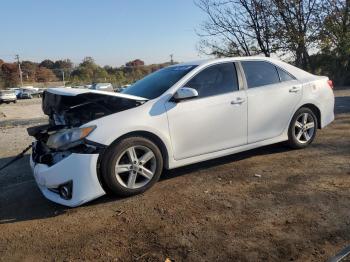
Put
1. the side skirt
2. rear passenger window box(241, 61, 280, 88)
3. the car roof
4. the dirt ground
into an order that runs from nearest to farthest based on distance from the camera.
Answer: the dirt ground
the side skirt
the car roof
rear passenger window box(241, 61, 280, 88)

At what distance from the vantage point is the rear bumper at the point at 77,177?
13.6ft

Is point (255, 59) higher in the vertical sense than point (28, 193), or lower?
higher

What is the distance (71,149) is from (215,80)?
85.1 inches

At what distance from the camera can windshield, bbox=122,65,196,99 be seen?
5121mm

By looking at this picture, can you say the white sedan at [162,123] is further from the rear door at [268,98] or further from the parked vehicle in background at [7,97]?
the parked vehicle in background at [7,97]

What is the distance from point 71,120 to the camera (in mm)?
4875

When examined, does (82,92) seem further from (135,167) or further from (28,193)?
(28,193)

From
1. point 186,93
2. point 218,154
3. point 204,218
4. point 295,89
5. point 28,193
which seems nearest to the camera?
point 204,218

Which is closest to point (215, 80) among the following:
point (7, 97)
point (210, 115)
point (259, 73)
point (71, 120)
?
point (210, 115)

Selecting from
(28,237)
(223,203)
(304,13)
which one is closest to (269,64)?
(223,203)

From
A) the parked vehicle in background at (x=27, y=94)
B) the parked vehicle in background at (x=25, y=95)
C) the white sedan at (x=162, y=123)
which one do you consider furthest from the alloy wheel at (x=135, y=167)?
the parked vehicle in background at (x=25, y=95)

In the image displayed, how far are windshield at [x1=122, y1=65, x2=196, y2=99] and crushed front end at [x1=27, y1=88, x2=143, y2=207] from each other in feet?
1.65

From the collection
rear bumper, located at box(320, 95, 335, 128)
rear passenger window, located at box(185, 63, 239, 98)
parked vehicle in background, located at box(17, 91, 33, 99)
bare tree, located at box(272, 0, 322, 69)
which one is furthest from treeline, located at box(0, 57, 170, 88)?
rear passenger window, located at box(185, 63, 239, 98)

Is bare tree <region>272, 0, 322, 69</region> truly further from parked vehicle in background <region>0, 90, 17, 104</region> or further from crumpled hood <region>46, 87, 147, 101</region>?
parked vehicle in background <region>0, 90, 17, 104</region>
